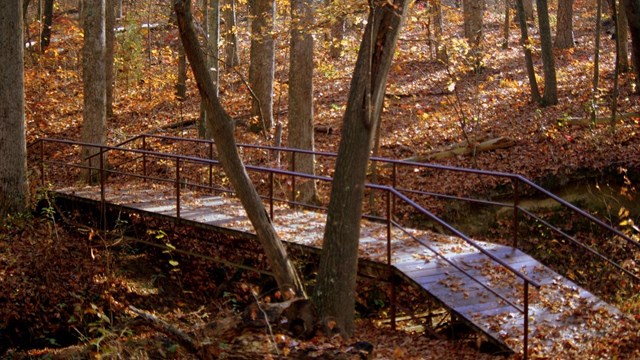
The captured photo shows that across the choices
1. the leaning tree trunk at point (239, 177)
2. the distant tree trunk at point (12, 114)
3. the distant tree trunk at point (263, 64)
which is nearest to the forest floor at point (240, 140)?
the distant tree trunk at point (12, 114)

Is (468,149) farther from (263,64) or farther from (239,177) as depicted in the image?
(239,177)

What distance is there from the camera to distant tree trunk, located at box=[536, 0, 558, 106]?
20.3 m

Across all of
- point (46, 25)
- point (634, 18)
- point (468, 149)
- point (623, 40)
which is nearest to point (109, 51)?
point (46, 25)

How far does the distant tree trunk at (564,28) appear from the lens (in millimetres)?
27594

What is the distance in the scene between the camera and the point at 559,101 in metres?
21.4

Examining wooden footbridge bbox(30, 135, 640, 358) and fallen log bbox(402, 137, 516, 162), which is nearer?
wooden footbridge bbox(30, 135, 640, 358)

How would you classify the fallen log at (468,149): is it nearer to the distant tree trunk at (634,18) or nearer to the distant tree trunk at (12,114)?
the distant tree trunk at (12,114)

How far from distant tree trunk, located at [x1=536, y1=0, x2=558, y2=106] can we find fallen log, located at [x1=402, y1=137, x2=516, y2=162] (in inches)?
123

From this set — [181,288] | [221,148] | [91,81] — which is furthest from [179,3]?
[91,81]

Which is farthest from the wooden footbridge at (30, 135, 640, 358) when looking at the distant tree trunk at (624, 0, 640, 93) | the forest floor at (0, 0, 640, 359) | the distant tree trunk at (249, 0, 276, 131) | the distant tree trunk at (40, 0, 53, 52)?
the distant tree trunk at (40, 0, 53, 52)

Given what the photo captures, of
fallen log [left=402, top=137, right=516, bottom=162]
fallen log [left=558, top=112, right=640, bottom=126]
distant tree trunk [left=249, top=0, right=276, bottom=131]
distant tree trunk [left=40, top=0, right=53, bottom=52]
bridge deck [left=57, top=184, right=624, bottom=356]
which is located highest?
distant tree trunk [left=40, top=0, right=53, bottom=52]

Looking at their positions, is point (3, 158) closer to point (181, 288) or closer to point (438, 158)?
point (181, 288)

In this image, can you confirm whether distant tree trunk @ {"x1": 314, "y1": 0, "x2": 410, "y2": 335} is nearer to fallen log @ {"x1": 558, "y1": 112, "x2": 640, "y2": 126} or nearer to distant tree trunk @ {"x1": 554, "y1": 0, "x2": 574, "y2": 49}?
fallen log @ {"x1": 558, "y1": 112, "x2": 640, "y2": 126}

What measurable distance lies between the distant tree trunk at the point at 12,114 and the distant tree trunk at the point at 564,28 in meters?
19.9
